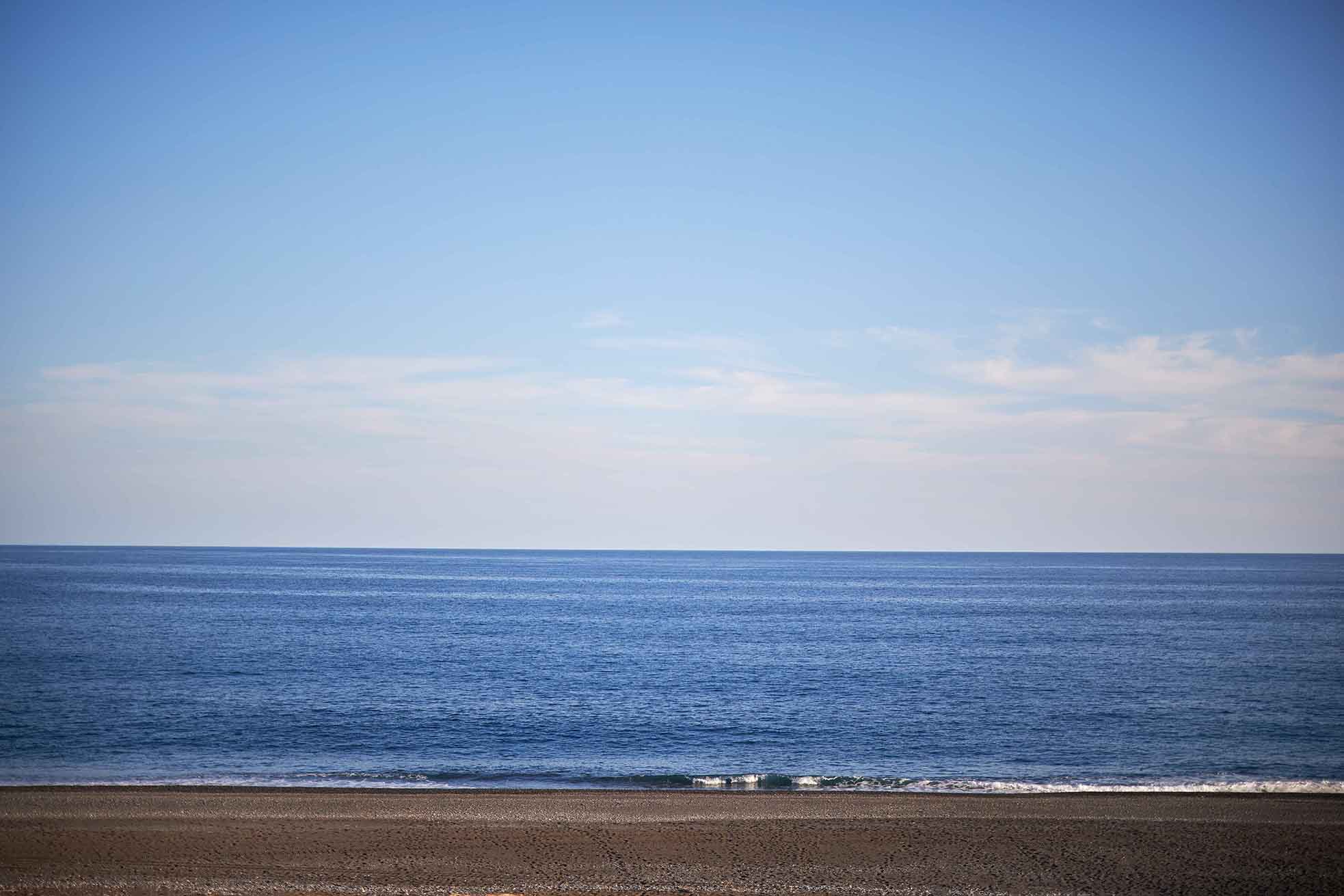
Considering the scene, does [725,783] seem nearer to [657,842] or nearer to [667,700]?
[657,842]

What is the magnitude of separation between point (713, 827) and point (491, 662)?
3683 cm

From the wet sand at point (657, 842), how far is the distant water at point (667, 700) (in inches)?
147

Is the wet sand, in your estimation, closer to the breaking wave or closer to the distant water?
the breaking wave

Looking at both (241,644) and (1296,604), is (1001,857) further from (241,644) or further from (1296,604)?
(1296,604)

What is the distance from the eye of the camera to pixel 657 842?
24906mm

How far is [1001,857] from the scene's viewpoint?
78.0 feet

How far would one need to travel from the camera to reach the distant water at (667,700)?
3475 centimetres

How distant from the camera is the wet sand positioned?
21688mm

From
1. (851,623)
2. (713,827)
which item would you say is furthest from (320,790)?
(851,623)

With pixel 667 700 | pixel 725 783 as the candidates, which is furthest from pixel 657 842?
pixel 667 700

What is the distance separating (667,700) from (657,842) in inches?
914

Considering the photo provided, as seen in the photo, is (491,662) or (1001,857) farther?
(491,662)

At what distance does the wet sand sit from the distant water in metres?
3.74

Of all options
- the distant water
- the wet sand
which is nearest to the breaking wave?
the distant water
